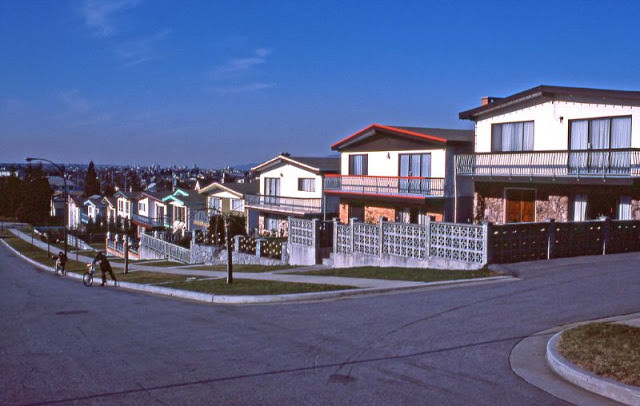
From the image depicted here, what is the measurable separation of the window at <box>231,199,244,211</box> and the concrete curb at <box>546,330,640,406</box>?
43535 millimetres

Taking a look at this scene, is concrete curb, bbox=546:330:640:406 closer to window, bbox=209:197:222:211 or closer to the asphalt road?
the asphalt road

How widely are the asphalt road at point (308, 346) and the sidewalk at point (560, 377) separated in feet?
0.80

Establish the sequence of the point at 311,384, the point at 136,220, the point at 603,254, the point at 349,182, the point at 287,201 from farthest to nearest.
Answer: the point at 136,220, the point at 287,201, the point at 349,182, the point at 603,254, the point at 311,384

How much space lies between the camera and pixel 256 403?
7.28 metres

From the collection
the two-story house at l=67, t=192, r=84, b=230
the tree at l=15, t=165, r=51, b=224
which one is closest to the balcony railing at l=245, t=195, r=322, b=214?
the two-story house at l=67, t=192, r=84, b=230

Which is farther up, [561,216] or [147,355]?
[561,216]

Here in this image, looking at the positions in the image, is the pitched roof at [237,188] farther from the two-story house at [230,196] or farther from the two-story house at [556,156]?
the two-story house at [556,156]

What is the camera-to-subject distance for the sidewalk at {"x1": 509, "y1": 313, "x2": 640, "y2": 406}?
7.23m

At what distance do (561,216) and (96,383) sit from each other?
73.9ft

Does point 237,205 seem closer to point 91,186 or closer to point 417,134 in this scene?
point 417,134

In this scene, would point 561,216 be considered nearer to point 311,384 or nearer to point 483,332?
point 483,332

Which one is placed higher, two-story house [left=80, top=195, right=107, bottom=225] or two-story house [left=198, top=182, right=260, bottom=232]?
two-story house [left=198, top=182, right=260, bottom=232]

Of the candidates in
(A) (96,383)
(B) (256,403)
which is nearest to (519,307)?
(B) (256,403)

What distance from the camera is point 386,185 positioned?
3366 centimetres
